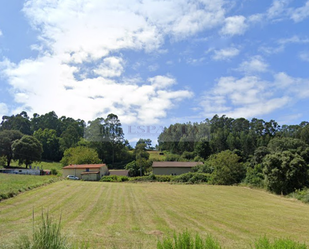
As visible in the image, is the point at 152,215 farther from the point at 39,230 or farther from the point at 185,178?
the point at 185,178

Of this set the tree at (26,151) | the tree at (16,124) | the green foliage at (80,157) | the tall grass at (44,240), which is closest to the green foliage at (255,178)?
the tall grass at (44,240)

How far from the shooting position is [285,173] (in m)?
29.7

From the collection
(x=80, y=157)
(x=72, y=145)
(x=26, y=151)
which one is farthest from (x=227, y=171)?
(x=72, y=145)

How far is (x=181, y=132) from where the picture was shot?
321 ft

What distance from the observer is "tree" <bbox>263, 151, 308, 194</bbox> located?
95.9 feet

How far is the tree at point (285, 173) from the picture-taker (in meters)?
29.2

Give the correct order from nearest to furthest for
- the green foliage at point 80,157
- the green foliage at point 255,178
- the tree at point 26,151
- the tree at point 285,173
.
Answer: the tree at point 285,173 < the green foliage at point 255,178 < the green foliage at point 80,157 < the tree at point 26,151

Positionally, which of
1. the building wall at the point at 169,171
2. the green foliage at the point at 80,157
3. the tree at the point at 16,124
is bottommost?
the building wall at the point at 169,171

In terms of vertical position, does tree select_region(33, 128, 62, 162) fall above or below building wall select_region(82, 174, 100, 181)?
above

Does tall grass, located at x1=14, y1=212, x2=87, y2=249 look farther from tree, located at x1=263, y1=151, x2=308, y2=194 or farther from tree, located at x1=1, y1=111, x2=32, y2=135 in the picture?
tree, located at x1=1, y1=111, x2=32, y2=135

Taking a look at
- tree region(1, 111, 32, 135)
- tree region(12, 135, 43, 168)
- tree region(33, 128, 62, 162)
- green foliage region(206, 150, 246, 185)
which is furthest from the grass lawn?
tree region(1, 111, 32, 135)

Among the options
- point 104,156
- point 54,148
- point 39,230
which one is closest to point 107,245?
point 39,230

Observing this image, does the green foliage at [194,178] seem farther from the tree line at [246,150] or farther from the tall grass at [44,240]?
the tall grass at [44,240]

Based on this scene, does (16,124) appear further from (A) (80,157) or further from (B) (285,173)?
(B) (285,173)
